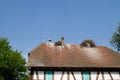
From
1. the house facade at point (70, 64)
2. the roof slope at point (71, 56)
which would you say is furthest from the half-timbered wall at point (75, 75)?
the roof slope at point (71, 56)

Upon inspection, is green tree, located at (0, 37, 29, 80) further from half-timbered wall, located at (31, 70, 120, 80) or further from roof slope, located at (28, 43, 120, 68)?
half-timbered wall, located at (31, 70, 120, 80)

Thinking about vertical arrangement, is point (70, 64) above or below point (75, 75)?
above

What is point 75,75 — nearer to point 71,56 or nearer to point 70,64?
point 70,64

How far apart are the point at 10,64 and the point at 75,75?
673 inches

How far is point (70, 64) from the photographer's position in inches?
1297

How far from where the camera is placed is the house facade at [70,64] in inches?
1264

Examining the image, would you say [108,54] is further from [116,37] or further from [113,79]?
[116,37]

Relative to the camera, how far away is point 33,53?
34.5 m

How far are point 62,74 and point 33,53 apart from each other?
15.0 ft

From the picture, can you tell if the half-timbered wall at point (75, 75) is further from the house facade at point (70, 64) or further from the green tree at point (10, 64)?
the green tree at point (10, 64)

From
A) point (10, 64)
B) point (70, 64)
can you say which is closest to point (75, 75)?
point (70, 64)

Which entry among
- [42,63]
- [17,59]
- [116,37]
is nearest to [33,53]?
[42,63]

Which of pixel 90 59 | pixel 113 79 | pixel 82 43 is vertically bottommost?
pixel 113 79

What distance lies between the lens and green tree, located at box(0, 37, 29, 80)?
45781 mm
